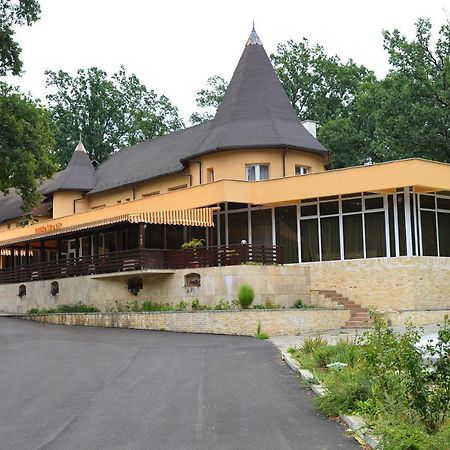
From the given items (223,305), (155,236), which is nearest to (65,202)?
(155,236)

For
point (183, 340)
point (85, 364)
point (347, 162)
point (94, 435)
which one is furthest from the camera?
point (347, 162)

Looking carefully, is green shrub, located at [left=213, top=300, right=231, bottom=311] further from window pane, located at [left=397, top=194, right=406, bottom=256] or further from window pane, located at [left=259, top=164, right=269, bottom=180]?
window pane, located at [left=259, top=164, right=269, bottom=180]

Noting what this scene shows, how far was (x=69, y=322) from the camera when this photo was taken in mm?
30500

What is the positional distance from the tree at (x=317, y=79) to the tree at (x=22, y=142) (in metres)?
27.7

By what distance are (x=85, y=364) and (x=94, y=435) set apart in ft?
24.7

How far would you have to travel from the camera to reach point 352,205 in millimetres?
28812

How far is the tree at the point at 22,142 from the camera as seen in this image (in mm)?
28141

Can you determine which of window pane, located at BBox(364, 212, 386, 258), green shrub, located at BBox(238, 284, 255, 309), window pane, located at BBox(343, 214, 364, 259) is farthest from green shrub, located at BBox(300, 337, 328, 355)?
window pane, located at BBox(343, 214, 364, 259)

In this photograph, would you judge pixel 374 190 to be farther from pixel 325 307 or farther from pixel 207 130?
pixel 207 130

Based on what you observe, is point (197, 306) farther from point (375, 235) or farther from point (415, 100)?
point (415, 100)

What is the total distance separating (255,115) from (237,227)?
6.44 metres

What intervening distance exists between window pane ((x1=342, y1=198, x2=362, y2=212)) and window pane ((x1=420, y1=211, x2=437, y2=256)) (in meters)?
2.40

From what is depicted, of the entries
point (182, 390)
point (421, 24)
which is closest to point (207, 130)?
point (421, 24)

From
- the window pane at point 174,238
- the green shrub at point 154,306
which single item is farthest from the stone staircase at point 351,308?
A: the window pane at point 174,238
